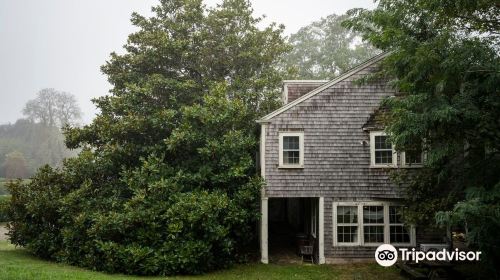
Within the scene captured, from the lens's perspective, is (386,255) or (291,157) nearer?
(386,255)

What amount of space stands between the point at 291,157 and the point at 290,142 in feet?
2.12

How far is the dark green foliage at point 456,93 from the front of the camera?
9688 mm

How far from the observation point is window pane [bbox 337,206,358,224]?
53.1 feet

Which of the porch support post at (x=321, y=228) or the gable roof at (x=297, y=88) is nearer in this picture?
the porch support post at (x=321, y=228)

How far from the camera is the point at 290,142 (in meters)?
16.4

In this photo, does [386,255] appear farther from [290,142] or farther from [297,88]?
[297,88]

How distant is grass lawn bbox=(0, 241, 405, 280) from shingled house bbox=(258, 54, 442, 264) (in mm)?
925

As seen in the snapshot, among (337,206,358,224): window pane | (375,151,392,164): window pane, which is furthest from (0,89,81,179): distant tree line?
(375,151,392,164): window pane

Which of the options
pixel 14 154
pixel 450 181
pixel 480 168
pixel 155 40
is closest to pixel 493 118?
pixel 480 168

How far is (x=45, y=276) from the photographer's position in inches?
487

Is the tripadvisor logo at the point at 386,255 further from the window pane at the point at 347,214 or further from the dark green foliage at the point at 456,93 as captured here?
the dark green foliage at the point at 456,93

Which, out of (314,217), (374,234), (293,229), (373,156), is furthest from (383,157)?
(293,229)

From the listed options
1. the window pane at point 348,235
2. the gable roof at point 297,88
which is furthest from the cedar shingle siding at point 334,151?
the gable roof at point 297,88

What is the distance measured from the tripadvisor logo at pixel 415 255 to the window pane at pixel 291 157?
4.95 meters
